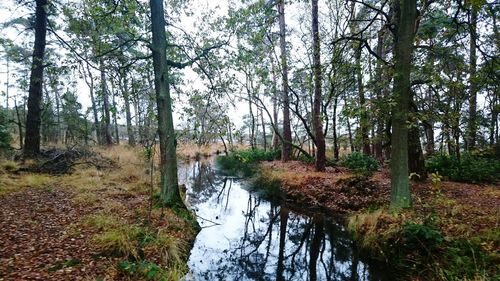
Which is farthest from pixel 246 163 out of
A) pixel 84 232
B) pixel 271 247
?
pixel 84 232

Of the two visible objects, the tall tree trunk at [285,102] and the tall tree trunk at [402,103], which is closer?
the tall tree trunk at [402,103]

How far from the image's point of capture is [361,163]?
1209 centimetres

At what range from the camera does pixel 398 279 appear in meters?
4.55

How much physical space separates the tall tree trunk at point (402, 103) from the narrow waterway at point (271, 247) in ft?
A: 5.21

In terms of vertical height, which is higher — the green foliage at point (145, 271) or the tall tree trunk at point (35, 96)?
the tall tree trunk at point (35, 96)

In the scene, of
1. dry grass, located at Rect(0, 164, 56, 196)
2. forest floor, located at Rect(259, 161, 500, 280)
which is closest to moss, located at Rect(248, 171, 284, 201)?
forest floor, located at Rect(259, 161, 500, 280)

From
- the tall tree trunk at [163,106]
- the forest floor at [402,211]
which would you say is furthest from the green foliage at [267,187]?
the tall tree trunk at [163,106]

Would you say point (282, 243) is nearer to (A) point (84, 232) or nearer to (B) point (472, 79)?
(A) point (84, 232)

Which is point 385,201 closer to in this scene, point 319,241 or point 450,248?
point 319,241

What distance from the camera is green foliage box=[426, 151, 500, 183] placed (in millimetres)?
9094

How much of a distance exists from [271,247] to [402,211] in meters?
2.80

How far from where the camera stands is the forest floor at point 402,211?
4867 mm

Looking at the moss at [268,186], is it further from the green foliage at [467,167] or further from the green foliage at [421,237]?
the green foliage at [421,237]

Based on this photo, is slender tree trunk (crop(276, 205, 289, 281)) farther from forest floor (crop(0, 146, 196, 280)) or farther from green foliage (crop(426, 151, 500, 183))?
green foliage (crop(426, 151, 500, 183))
